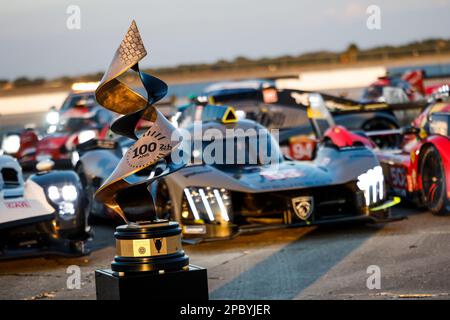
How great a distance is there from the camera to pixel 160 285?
623 centimetres

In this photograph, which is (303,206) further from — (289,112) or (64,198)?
(289,112)

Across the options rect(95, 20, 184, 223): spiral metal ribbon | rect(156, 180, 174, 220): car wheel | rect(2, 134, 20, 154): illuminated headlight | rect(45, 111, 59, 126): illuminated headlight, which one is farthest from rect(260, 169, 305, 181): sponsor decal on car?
rect(45, 111, 59, 126): illuminated headlight

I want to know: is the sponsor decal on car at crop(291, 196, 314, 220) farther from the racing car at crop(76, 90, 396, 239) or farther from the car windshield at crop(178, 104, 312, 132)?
the car windshield at crop(178, 104, 312, 132)

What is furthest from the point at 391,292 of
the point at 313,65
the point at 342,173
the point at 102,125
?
the point at 313,65

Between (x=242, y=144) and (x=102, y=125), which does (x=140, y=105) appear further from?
(x=102, y=125)

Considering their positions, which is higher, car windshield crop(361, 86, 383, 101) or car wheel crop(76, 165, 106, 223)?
car windshield crop(361, 86, 383, 101)

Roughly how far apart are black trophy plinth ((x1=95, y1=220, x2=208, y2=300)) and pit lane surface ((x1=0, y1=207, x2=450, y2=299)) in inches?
59.5

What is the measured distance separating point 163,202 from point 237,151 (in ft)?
3.74

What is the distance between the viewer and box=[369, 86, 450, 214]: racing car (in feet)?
37.0

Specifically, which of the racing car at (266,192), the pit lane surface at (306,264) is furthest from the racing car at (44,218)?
the racing car at (266,192)

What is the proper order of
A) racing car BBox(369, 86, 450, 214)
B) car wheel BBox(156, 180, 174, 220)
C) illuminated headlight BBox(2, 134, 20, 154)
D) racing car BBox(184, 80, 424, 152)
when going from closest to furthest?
car wheel BBox(156, 180, 174, 220) < racing car BBox(369, 86, 450, 214) < racing car BBox(184, 80, 424, 152) < illuminated headlight BBox(2, 134, 20, 154)

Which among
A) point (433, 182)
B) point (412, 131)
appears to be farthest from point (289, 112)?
point (433, 182)

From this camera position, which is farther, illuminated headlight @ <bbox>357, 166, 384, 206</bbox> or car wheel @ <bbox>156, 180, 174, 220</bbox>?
car wheel @ <bbox>156, 180, 174, 220</bbox>
